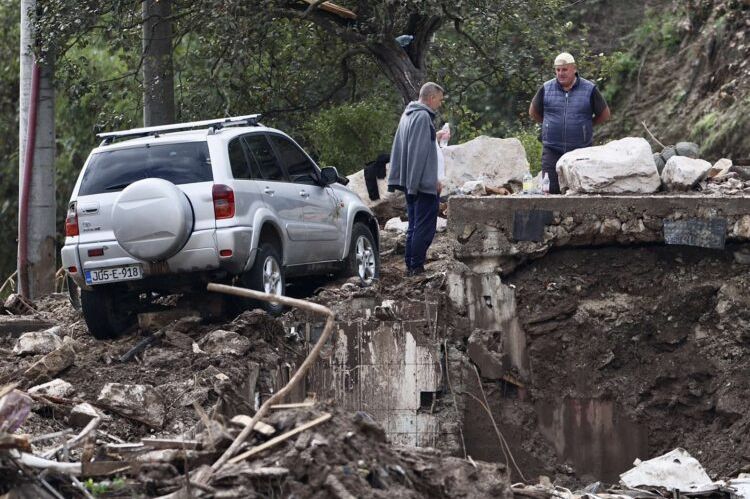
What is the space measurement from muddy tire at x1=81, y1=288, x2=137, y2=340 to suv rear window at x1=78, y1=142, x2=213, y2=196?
90 cm

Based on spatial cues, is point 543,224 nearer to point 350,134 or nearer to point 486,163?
point 486,163

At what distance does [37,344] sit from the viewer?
34.8ft

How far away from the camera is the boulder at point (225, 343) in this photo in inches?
402

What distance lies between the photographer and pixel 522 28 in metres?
17.2

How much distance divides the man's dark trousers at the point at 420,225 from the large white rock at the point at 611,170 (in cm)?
128

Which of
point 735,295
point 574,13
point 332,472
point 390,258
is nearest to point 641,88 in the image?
point 574,13

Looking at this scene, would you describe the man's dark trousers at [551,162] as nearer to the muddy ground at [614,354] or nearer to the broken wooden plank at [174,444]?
the muddy ground at [614,354]

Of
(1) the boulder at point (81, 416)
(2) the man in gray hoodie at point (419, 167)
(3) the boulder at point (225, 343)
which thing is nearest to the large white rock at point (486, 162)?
(2) the man in gray hoodie at point (419, 167)

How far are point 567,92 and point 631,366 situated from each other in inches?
108

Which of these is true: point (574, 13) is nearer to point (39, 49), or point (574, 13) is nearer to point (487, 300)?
point (39, 49)

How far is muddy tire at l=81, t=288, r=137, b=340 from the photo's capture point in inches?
446

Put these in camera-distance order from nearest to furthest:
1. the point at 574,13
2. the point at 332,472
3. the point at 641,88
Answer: the point at 332,472 < the point at 641,88 < the point at 574,13

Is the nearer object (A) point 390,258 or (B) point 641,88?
(A) point 390,258

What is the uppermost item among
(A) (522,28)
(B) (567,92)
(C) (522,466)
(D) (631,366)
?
(A) (522,28)
